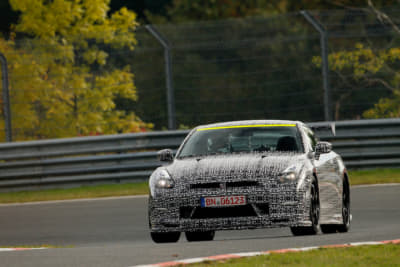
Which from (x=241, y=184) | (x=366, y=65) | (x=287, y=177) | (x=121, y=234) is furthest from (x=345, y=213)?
(x=366, y=65)

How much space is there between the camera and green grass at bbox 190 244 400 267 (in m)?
8.08

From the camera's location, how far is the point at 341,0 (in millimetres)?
47594

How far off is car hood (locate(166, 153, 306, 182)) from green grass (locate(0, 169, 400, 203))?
7.40 metres

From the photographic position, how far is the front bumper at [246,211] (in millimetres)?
10492

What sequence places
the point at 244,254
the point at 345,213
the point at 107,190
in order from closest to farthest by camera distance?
the point at 244,254 → the point at 345,213 → the point at 107,190

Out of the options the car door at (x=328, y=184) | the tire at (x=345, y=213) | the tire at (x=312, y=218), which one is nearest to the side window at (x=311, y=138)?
the car door at (x=328, y=184)

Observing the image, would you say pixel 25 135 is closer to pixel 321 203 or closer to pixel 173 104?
pixel 173 104

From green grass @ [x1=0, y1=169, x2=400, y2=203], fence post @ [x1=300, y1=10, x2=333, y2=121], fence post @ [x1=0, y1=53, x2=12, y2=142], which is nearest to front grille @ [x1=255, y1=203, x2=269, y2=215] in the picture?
green grass @ [x1=0, y1=169, x2=400, y2=203]

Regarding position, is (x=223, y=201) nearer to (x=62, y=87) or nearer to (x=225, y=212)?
(x=225, y=212)

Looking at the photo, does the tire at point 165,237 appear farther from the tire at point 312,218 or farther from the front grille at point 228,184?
the tire at point 312,218

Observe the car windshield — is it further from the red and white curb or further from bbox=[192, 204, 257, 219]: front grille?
the red and white curb

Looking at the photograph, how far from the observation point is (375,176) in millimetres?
19203

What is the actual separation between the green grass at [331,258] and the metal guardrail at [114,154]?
11.2m

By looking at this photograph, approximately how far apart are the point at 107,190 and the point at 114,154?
38.6 inches
